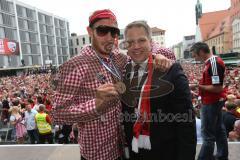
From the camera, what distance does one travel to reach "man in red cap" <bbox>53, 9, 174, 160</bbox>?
5.90 ft

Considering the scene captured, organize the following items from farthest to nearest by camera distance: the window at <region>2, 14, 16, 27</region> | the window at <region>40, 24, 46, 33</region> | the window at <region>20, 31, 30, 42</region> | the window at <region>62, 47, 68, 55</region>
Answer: the window at <region>62, 47, 68, 55</region>
the window at <region>40, 24, 46, 33</region>
the window at <region>20, 31, 30, 42</region>
the window at <region>2, 14, 16, 27</region>

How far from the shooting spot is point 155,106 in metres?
1.85

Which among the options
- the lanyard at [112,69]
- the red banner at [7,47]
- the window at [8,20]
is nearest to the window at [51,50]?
the window at [8,20]

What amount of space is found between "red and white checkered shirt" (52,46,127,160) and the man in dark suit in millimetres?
173

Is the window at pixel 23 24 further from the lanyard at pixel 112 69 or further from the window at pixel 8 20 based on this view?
the lanyard at pixel 112 69

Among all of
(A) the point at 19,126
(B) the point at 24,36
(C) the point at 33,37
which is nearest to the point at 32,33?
(C) the point at 33,37

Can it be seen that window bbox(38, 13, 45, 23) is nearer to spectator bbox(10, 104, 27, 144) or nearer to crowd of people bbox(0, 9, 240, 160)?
spectator bbox(10, 104, 27, 144)

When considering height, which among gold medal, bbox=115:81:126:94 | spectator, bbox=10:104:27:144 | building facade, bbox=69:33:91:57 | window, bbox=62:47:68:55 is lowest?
spectator, bbox=10:104:27:144

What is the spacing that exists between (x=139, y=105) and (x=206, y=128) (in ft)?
6.49

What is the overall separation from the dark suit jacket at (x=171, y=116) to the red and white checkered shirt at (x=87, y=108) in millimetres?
223

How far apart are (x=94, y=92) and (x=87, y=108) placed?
0.57 feet

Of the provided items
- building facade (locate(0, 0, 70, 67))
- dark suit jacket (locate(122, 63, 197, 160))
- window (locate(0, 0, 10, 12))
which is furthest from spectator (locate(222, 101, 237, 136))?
window (locate(0, 0, 10, 12))

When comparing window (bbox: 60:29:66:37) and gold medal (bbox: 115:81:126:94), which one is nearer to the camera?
gold medal (bbox: 115:81:126:94)

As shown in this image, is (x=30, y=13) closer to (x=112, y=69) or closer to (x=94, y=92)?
(x=112, y=69)
